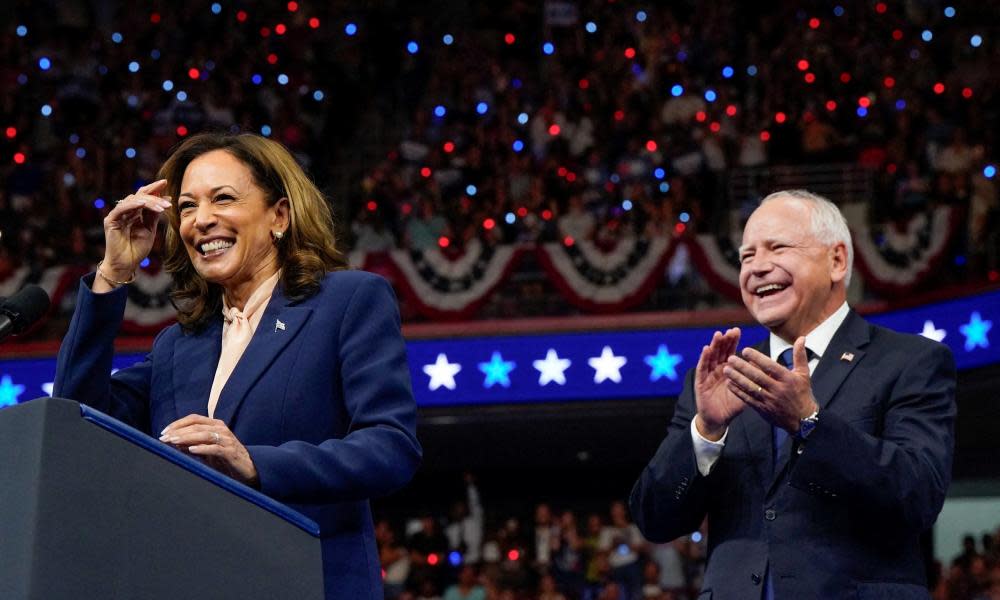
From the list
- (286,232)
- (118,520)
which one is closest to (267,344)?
(286,232)

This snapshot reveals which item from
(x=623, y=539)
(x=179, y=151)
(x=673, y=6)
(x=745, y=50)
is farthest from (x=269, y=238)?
(x=673, y=6)

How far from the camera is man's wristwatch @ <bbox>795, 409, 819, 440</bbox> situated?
247 centimetres

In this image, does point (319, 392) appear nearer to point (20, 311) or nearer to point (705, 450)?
point (20, 311)

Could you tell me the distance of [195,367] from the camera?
2385mm

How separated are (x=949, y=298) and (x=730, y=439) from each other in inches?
309

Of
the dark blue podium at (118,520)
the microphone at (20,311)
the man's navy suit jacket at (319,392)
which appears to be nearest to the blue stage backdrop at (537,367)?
the man's navy suit jacket at (319,392)

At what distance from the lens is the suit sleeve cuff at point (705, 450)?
2.73 meters

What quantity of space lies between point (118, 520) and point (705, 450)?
140 centimetres

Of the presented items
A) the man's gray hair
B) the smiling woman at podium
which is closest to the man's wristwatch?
the man's gray hair

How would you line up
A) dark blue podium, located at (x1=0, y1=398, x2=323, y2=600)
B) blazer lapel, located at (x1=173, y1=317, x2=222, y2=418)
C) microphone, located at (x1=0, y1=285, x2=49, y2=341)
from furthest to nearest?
blazer lapel, located at (x1=173, y1=317, x2=222, y2=418)
microphone, located at (x1=0, y1=285, x2=49, y2=341)
dark blue podium, located at (x1=0, y1=398, x2=323, y2=600)

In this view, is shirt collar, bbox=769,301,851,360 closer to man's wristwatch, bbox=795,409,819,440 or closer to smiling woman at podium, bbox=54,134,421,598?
man's wristwatch, bbox=795,409,819,440

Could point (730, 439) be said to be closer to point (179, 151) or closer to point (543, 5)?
point (179, 151)

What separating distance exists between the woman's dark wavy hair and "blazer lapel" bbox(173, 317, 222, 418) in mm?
36

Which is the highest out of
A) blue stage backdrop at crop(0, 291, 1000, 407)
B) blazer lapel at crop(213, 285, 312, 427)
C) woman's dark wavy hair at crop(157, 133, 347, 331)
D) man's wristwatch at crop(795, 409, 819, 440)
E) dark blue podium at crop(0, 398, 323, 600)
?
blue stage backdrop at crop(0, 291, 1000, 407)
